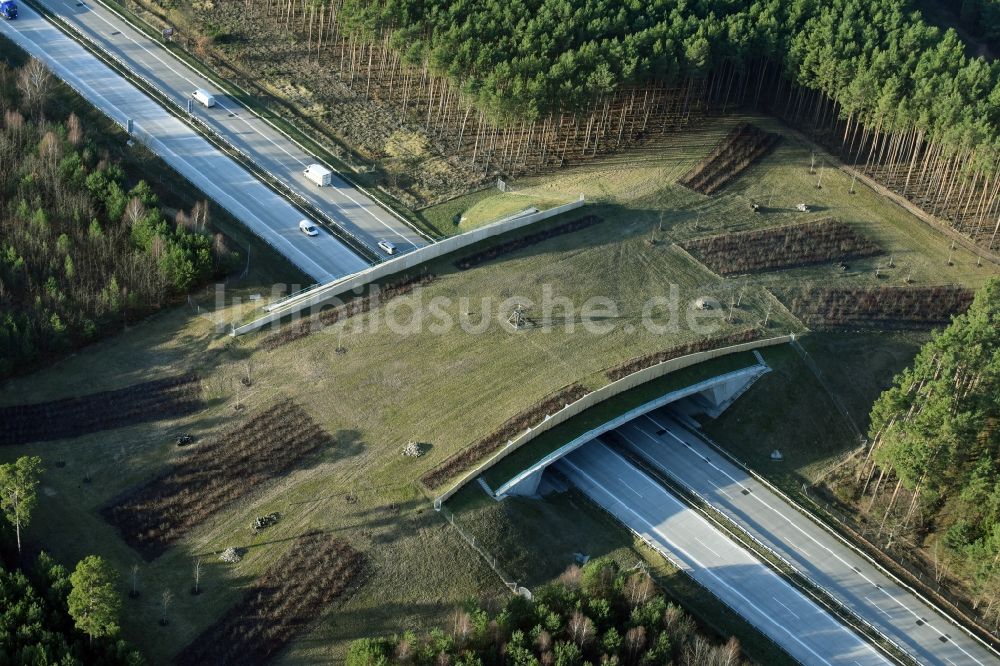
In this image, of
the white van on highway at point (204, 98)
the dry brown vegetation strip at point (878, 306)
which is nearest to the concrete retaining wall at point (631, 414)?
the dry brown vegetation strip at point (878, 306)

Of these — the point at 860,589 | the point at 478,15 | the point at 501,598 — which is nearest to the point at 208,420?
the point at 501,598

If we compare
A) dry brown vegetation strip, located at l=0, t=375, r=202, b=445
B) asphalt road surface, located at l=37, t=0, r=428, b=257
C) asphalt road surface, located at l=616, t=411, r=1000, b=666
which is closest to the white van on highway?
asphalt road surface, located at l=37, t=0, r=428, b=257

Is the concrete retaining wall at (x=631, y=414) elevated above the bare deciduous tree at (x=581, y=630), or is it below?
above

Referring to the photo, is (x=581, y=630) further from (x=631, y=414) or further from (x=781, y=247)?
(x=781, y=247)

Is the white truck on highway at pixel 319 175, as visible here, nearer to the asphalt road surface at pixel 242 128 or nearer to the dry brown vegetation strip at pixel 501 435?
the asphalt road surface at pixel 242 128

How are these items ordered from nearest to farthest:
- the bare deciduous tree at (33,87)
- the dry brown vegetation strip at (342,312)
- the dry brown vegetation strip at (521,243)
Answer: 1. the dry brown vegetation strip at (342,312)
2. the dry brown vegetation strip at (521,243)
3. the bare deciduous tree at (33,87)

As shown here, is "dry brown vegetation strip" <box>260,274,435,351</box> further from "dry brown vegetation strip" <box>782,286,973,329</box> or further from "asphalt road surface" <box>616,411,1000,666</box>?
"dry brown vegetation strip" <box>782,286,973,329</box>
